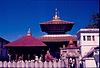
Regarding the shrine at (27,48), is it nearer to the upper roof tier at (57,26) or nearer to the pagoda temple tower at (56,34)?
the pagoda temple tower at (56,34)

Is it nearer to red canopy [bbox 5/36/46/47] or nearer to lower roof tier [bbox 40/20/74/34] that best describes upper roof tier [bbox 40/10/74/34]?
lower roof tier [bbox 40/20/74/34]

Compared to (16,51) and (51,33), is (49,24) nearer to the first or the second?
(51,33)

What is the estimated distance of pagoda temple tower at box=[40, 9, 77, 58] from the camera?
36.9 metres

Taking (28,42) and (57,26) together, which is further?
(57,26)

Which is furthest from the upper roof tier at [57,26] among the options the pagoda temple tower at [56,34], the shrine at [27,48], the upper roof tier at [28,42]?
the shrine at [27,48]

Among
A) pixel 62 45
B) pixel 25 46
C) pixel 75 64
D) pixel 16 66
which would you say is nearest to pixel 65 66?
pixel 16 66

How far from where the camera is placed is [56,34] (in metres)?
39.1

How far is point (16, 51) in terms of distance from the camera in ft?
102

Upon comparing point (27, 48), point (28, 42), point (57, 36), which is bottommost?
point (27, 48)

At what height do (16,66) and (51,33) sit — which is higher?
(51,33)

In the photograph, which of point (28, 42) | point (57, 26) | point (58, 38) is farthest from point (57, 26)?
point (28, 42)

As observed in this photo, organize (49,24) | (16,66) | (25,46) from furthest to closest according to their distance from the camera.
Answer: (49,24), (25,46), (16,66)

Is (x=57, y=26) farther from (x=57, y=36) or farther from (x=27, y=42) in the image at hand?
(x=27, y=42)

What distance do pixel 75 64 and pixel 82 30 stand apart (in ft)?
49.8
